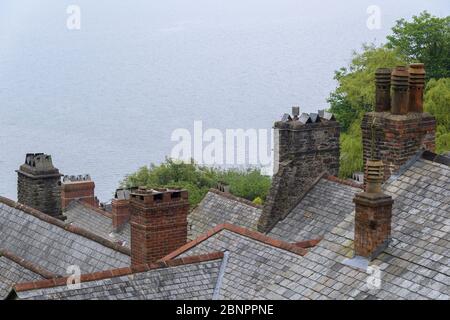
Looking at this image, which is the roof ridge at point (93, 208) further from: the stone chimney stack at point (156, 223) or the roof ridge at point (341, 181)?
the stone chimney stack at point (156, 223)

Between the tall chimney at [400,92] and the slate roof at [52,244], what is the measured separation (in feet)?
25.4

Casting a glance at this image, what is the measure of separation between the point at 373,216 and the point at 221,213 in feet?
46.9

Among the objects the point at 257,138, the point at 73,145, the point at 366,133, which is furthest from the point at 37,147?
the point at 366,133

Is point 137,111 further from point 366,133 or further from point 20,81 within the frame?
point 366,133

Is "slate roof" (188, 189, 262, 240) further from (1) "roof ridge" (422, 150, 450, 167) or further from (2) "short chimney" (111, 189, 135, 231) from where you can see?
(1) "roof ridge" (422, 150, 450, 167)

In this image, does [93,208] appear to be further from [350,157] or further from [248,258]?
[248,258]

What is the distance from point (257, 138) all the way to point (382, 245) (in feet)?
248

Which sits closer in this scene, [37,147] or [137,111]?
[37,147]

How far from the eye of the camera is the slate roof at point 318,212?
80.8ft

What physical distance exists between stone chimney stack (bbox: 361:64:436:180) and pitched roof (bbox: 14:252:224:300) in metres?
4.22

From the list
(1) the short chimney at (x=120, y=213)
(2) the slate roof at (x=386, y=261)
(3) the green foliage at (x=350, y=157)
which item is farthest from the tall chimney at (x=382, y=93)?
(3) the green foliage at (x=350, y=157)

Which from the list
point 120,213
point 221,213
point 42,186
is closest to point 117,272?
point 221,213
